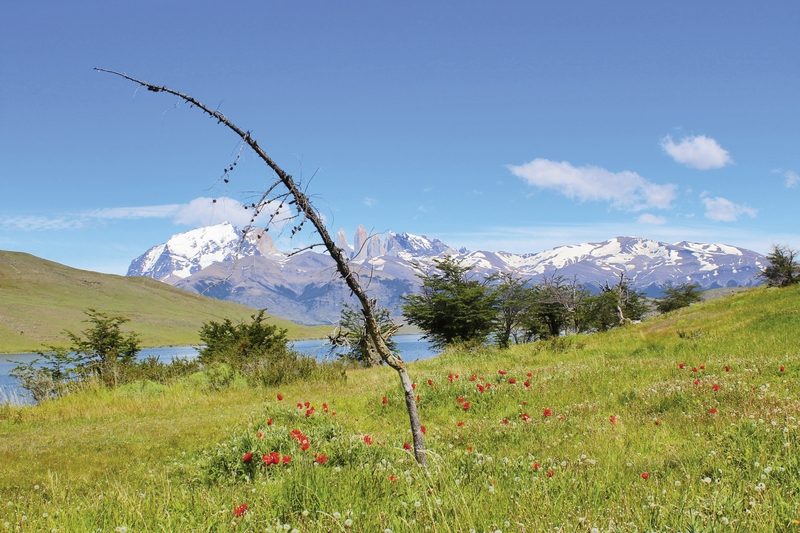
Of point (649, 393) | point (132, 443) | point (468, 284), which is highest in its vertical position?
point (468, 284)

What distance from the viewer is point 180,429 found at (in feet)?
45.7

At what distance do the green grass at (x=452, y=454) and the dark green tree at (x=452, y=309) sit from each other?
23.3 meters

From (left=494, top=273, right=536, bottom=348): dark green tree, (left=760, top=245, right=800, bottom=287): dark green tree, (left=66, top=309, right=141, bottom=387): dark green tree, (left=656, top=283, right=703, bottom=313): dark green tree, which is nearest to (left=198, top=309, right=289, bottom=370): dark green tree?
(left=66, top=309, right=141, bottom=387): dark green tree

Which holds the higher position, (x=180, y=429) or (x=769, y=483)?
(x=769, y=483)

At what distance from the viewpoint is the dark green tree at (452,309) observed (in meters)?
44.0

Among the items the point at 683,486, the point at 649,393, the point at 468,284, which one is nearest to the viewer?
the point at 683,486

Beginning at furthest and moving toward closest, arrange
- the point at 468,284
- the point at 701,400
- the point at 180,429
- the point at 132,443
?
the point at 468,284 → the point at 180,429 → the point at 132,443 → the point at 701,400

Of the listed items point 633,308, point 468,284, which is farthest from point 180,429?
point 633,308

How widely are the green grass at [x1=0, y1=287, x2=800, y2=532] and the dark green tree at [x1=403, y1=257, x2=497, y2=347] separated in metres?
23.3

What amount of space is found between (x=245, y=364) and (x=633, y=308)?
70.5m

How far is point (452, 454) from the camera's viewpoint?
7398mm

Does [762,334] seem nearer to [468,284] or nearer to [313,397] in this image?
[313,397]

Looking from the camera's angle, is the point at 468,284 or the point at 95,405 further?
the point at 468,284

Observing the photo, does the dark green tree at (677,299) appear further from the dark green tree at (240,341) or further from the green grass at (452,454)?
the dark green tree at (240,341)
